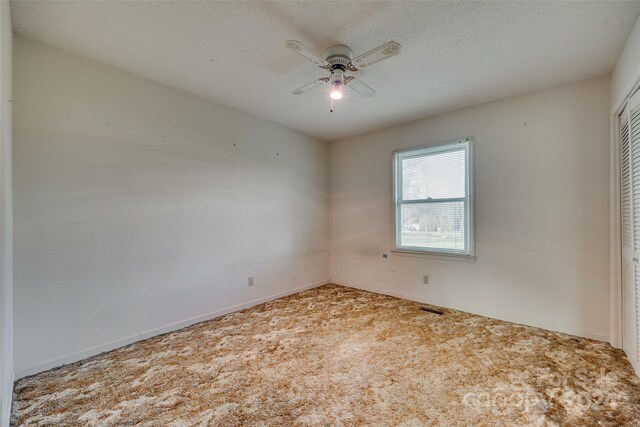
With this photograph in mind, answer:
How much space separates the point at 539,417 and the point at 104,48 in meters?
4.05

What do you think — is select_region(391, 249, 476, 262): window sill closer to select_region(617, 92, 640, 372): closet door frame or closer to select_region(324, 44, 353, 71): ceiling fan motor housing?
select_region(617, 92, 640, 372): closet door frame

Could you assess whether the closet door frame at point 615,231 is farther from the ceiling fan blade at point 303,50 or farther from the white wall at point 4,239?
the white wall at point 4,239

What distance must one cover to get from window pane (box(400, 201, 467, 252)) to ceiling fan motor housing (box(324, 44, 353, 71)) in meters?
2.31

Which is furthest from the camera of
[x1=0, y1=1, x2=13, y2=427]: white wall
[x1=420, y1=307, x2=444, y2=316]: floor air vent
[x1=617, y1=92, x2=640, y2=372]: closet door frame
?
[x1=420, y1=307, x2=444, y2=316]: floor air vent

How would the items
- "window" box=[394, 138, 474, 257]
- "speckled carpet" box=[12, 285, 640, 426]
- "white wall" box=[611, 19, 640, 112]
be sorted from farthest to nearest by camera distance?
"window" box=[394, 138, 474, 257]
"white wall" box=[611, 19, 640, 112]
"speckled carpet" box=[12, 285, 640, 426]

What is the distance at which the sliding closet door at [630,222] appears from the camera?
2115 mm

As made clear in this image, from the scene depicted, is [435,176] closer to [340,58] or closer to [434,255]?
[434,255]

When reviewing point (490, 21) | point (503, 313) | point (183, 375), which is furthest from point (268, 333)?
point (490, 21)

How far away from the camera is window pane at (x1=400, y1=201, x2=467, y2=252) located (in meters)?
3.58

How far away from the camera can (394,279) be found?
4.11m

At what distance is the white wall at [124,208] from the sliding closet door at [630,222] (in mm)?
3574

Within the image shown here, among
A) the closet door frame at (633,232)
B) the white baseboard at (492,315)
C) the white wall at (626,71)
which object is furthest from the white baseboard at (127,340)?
the white wall at (626,71)

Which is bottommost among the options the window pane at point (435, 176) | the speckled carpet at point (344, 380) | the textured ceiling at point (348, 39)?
the speckled carpet at point (344, 380)

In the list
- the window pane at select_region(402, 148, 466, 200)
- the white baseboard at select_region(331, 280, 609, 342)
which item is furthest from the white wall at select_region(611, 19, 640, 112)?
the white baseboard at select_region(331, 280, 609, 342)
